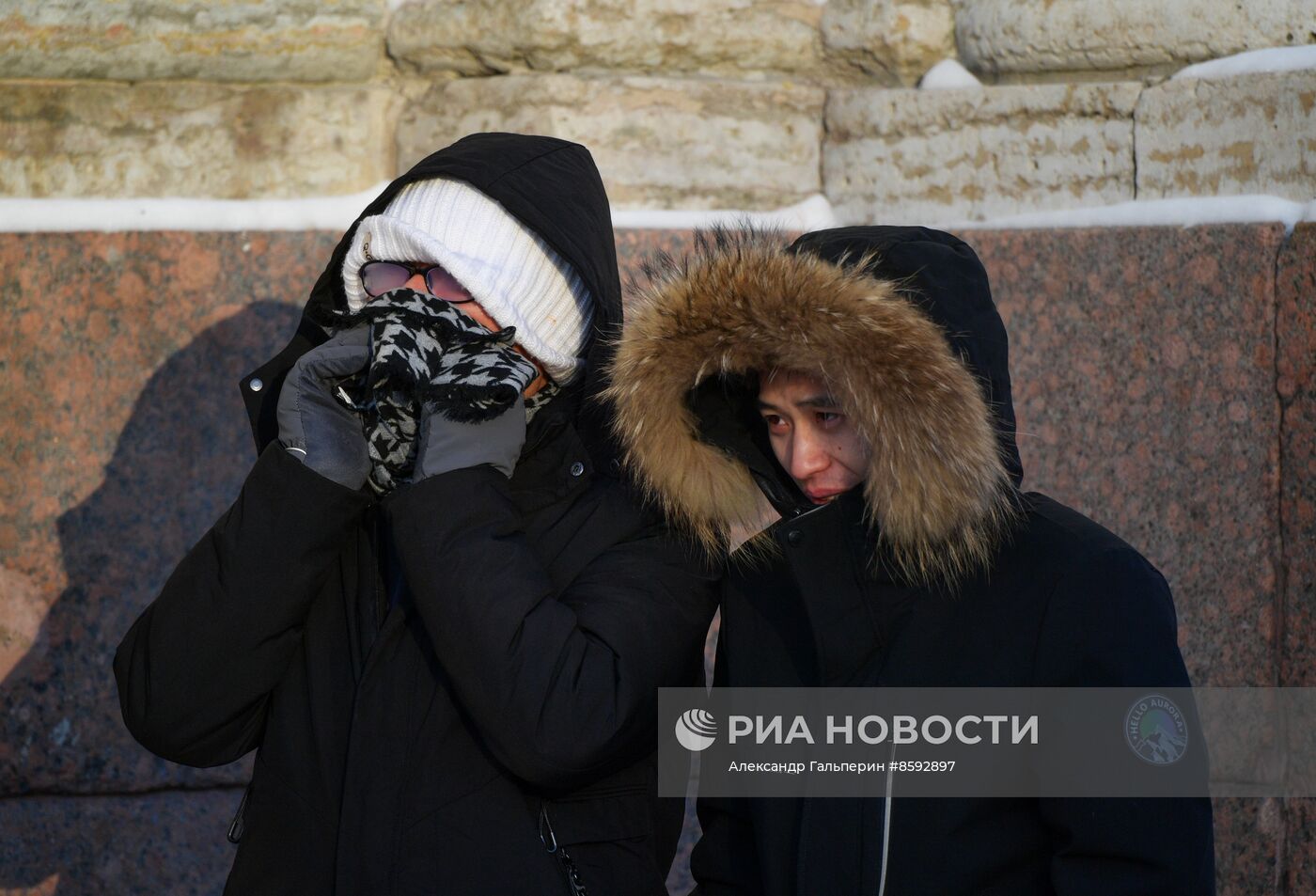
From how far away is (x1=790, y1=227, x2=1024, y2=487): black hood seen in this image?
1887 millimetres

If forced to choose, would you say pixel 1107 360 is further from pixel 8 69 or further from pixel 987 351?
pixel 8 69

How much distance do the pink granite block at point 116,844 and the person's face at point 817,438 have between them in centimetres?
192

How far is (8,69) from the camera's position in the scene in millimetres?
3465

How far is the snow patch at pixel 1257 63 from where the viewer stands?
3.10 meters

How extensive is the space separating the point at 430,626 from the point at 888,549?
656 millimetres

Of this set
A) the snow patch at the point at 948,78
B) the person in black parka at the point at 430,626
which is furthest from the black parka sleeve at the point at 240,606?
the snow patch at the point at 948,78

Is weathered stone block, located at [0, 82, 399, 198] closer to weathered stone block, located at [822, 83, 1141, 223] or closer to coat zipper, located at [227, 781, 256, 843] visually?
weathered stone block, located at [822, 83, 1141, 223]

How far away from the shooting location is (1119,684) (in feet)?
5.40

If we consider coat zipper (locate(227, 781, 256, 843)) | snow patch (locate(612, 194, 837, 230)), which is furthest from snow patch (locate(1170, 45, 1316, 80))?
coat zipper (locate(227, 781, 256, 843))

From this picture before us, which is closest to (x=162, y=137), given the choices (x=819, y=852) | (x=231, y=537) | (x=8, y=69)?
(x=8, y=69)

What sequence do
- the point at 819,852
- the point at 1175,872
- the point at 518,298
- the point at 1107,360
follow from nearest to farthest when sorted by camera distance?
the point at 1175,872 → the point at 819,852 → the point at 518,298 → the point at 1107,360

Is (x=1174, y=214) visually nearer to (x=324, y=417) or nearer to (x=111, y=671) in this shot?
(x=324, y=417)

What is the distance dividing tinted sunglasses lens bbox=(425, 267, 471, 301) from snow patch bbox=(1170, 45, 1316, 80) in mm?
2169

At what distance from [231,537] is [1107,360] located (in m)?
2.07
